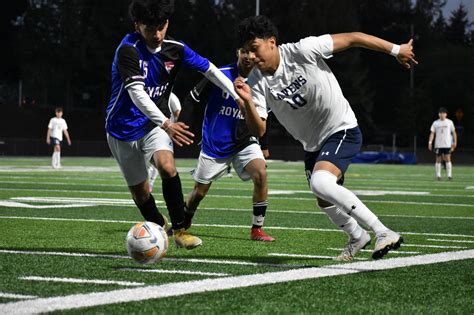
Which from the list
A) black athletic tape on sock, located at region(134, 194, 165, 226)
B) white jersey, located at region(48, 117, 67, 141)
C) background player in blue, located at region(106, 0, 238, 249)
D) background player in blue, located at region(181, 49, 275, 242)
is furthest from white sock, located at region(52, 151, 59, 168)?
background player in blue, located at region(106, 0, 238, 249)

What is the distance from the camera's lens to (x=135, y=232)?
7094mm

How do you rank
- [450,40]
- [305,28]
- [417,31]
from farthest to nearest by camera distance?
1. [450,40]
2. [417,31]
3. [305,28]

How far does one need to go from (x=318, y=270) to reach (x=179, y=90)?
59.8m

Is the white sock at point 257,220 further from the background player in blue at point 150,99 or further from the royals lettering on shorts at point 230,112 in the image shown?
the background player in blue at point 150,99

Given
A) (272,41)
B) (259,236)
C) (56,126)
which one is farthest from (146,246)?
(56,126)

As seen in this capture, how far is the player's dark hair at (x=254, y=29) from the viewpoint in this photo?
7.15 m

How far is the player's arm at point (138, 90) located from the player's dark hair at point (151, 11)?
0.94 feet

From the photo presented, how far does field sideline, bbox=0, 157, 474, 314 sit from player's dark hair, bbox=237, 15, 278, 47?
1.66 m

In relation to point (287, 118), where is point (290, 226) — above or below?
below

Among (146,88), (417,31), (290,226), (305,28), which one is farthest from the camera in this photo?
(417,31)

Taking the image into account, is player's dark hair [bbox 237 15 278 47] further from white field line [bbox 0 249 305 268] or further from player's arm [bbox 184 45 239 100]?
white field line [bbox 0 249 305 268]

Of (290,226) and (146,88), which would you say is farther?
(290,226)

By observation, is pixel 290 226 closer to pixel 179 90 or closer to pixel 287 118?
pixel 287 118

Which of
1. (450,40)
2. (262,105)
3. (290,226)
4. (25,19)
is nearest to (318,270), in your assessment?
(262,105)
